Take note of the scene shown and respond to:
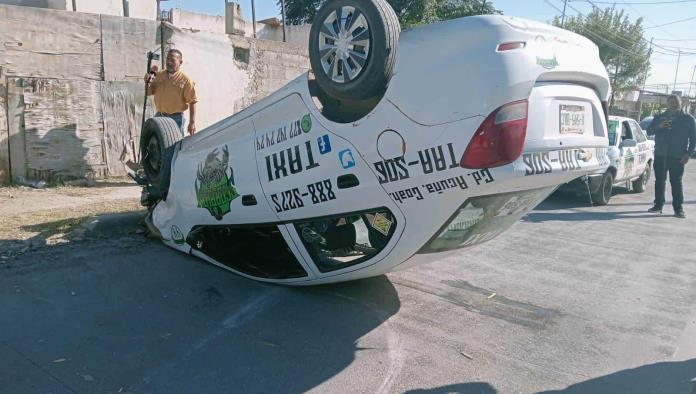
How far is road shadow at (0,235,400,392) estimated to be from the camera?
310 cm

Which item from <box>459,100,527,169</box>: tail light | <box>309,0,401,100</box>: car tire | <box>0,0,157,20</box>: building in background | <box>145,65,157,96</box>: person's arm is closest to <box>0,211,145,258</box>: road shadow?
<box>145,65,157,96</box>: person's arm

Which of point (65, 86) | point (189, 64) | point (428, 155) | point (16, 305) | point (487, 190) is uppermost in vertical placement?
point (189, 64)

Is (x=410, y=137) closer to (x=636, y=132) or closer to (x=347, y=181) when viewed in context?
(x=347, y=181)

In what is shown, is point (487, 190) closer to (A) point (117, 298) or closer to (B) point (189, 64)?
(A) point (117, 298)

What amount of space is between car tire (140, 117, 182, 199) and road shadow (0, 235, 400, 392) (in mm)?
775

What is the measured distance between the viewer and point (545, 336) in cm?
390

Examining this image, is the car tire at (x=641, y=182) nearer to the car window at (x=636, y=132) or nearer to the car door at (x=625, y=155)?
the car window at (x=636, y=132)

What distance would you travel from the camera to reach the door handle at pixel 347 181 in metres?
3.45

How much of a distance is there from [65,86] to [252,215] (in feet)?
19.7

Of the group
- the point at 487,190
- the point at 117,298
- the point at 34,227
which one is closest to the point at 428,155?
the point at 487,190

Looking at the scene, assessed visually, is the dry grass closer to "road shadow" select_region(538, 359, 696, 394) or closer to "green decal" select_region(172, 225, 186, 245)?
"green decal" select_region(172, 225, 186, 245)

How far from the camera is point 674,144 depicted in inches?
352

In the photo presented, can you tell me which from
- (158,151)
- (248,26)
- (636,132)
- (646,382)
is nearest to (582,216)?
(636,132)

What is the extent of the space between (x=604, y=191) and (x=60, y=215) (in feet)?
29.8
